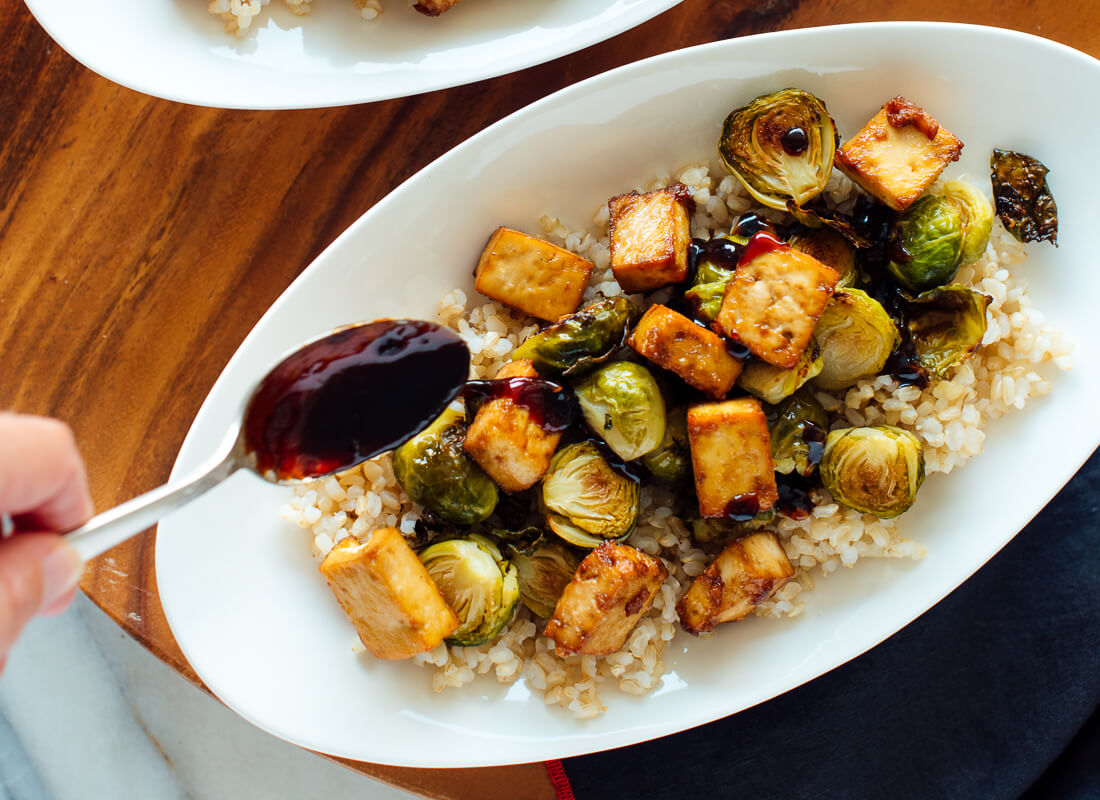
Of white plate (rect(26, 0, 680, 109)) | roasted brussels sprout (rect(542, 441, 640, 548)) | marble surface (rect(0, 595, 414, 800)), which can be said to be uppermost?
white plate (rect(26, 0, 680, 109))

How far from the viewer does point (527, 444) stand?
1.83 meters

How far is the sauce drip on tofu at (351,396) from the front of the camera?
5.50 ft

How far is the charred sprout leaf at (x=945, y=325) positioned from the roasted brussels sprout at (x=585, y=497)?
0.73 m

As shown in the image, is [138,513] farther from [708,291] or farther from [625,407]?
[708,291]

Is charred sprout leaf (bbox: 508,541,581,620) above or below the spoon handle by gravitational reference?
below

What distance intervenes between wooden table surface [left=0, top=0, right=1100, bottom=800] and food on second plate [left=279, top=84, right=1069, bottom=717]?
0.47m

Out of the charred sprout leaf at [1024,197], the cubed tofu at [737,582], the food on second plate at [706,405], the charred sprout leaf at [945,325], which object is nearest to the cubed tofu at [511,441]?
the food on second plate at [706,405]

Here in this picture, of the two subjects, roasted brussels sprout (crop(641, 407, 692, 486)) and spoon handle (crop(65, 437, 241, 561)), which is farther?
roasted brussels sprout (crop(641, 407, 692, 486))

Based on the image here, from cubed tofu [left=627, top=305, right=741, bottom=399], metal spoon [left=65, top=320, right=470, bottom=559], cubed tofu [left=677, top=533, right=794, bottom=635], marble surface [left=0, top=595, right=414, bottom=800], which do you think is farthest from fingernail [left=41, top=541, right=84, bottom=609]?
marble surface [left=0, top=595, right=414, bottom=800]

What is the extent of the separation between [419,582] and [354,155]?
3.68 ft

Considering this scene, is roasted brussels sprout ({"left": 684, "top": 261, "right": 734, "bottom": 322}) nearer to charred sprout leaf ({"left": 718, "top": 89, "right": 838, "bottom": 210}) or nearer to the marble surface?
charred sprout leaf ({"left": 718, "top": 89, "right": 838, "bottom": 210})

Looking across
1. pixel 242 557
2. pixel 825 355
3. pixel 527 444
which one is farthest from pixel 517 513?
pixel 825 355

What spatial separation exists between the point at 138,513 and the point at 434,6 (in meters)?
1.32

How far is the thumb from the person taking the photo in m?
1.17
